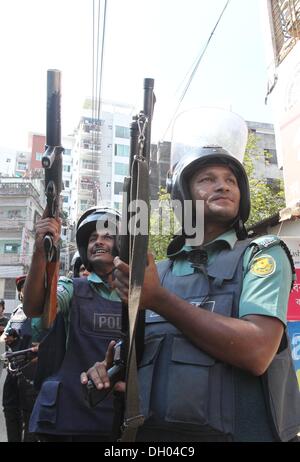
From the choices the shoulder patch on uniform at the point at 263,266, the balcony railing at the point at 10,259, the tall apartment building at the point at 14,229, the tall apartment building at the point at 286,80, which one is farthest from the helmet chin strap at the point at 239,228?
the balcony railing at the point at 10,259

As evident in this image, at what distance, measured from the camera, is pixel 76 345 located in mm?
1961

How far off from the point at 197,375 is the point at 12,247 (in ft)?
106

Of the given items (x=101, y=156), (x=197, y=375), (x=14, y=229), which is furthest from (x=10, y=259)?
(x=197, y=375)

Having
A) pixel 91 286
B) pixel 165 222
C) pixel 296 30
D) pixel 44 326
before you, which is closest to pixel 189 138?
pixel 91 286

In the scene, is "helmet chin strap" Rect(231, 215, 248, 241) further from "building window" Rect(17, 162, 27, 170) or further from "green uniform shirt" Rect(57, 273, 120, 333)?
"building window" Rect(17, 162, 27, 170)

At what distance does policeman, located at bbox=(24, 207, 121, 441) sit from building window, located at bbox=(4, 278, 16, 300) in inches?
1221

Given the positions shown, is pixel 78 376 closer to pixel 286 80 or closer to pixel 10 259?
pixel 286 80

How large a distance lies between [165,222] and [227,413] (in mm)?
8150

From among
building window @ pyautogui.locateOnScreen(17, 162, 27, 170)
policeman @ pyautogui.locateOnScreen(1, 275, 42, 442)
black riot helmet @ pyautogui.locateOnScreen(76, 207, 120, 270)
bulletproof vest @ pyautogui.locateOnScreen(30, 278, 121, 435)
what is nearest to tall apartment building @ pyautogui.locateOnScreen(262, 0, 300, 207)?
black riot helmet @ pyautogui.locateOnScreen(76, 207, 120, 270)

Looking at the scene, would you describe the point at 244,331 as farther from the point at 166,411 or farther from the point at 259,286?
the point at 166,411

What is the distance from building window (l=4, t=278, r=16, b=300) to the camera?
3131cm

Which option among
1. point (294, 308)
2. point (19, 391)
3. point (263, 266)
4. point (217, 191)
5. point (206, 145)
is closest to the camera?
point (263, 266)

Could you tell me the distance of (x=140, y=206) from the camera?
1.04 metres

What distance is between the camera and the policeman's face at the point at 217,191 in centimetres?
144
